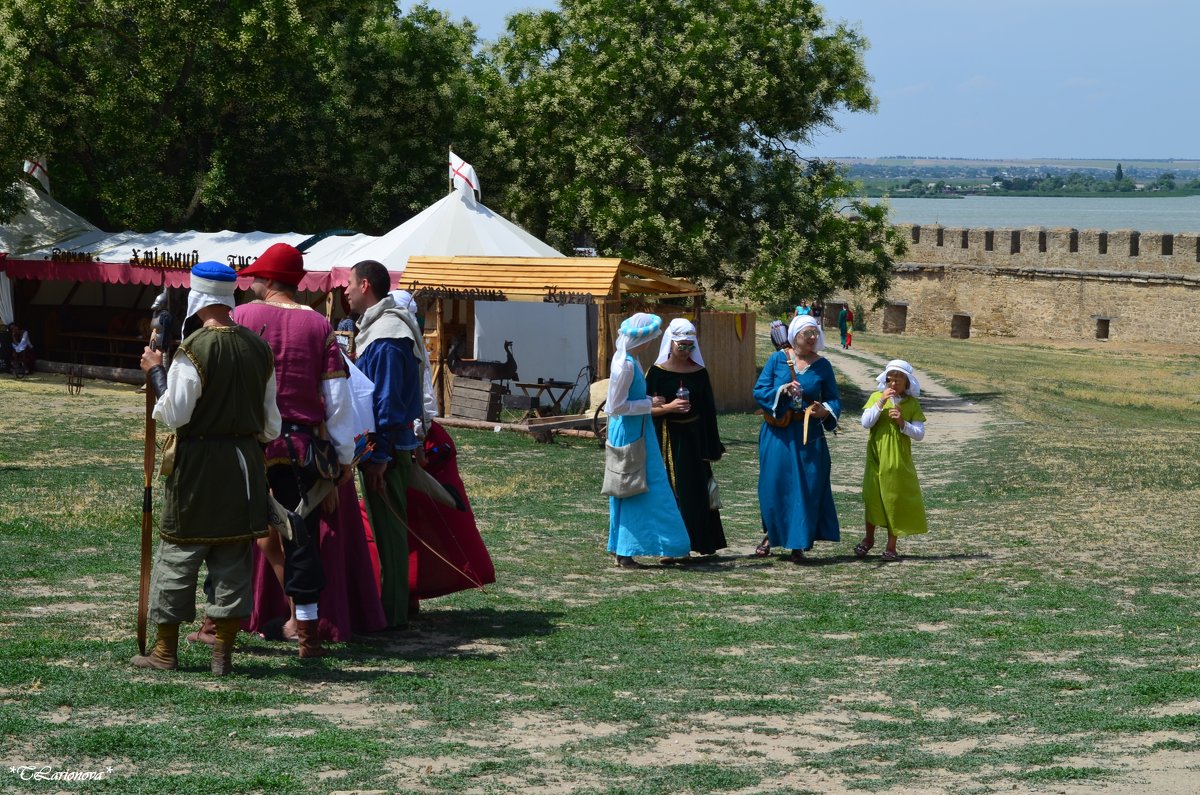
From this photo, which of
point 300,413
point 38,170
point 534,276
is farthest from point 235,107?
point 300,413

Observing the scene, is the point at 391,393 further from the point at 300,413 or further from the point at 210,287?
the point at 210,287

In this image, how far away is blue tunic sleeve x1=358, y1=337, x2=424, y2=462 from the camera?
6.84m

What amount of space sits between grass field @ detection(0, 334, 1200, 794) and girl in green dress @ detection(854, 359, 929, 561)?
327mm

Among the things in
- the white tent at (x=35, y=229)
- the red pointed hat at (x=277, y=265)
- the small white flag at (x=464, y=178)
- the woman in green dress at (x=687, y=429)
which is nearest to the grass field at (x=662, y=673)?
the woman in green dress at (x=687, y=429)

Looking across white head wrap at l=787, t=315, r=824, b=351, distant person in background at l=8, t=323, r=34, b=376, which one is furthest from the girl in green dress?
distant person in background at l=8, t=323, r=34, b=376

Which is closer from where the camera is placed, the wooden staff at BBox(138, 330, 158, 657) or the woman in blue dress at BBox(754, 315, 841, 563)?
the wooden staff at BBox(138, 330, 158, 657)

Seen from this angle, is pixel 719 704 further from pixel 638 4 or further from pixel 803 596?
pixel 638 4

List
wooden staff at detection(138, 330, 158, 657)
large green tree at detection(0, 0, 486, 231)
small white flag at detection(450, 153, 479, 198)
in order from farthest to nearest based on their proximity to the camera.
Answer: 1. large green tree at detection(0, 0, 486, 231)
2. small white flag at detection(450, 153, 479, 198)
3. wooden staff at detection(138, 330, 158, 657)

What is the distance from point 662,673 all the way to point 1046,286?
134 feet

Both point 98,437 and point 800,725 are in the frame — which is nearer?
point 800,725

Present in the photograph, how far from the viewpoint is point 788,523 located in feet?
31.6

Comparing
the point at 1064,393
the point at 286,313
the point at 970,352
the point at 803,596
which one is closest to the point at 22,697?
the point at 286,313

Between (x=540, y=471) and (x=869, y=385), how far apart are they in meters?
15.1

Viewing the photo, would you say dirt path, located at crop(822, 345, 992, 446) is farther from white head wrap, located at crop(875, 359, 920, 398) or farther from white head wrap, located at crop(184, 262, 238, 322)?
white head wrap, located at crop(184, 262, 238, 322)
